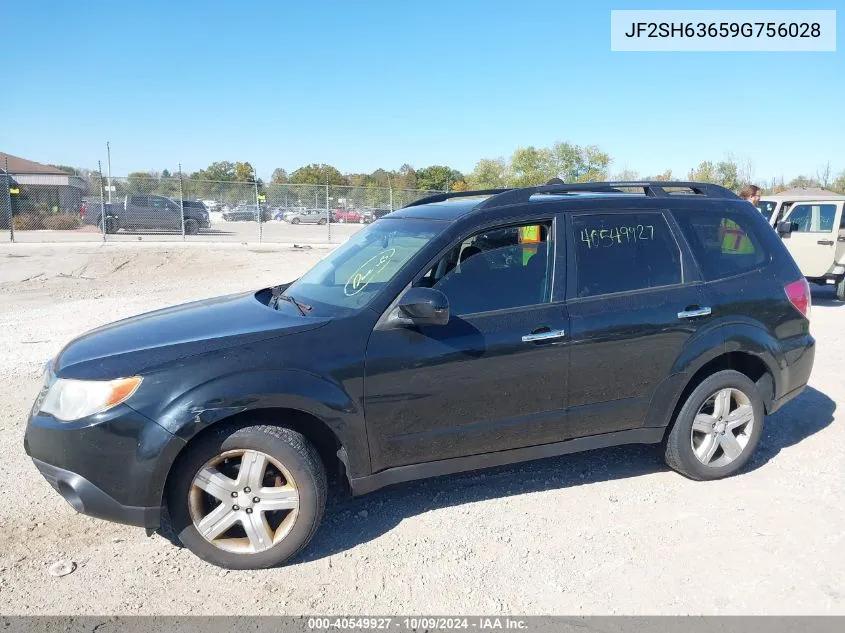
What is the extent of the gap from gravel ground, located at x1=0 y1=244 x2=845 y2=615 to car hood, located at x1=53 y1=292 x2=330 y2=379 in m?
1.02

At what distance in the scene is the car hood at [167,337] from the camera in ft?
9.91

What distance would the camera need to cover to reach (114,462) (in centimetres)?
291

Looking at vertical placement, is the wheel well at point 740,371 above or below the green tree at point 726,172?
below

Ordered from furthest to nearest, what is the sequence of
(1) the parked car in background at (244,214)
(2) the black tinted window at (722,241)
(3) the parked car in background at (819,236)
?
(1) the parked car in background at (244,214) → (3) the parked car in background at (819,236) → (2) the black tinted window at (722,241)

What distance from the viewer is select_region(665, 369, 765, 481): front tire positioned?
4.05 metres

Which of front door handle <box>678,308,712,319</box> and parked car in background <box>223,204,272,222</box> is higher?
parked car in background <box>223,204,272,222</box>

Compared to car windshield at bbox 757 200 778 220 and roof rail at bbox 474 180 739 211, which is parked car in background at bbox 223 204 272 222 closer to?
car windshield at bbox 757 200 778 220

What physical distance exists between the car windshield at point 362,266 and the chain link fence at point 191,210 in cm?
2028

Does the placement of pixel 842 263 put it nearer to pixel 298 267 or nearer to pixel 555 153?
pixel 298 267

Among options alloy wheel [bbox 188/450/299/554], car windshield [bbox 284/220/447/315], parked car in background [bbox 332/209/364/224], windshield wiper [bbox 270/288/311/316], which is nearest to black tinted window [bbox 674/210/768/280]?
car windshield [bbox 284/220/447/315]

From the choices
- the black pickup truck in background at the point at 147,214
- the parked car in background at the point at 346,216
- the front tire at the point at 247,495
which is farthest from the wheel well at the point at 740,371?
the parked car in background at the point at 346,216

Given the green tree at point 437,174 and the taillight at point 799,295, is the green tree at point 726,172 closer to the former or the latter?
the green tree at point 437,174

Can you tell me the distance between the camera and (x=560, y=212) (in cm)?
384

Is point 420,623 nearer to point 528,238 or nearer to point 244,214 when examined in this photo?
point 528,238
